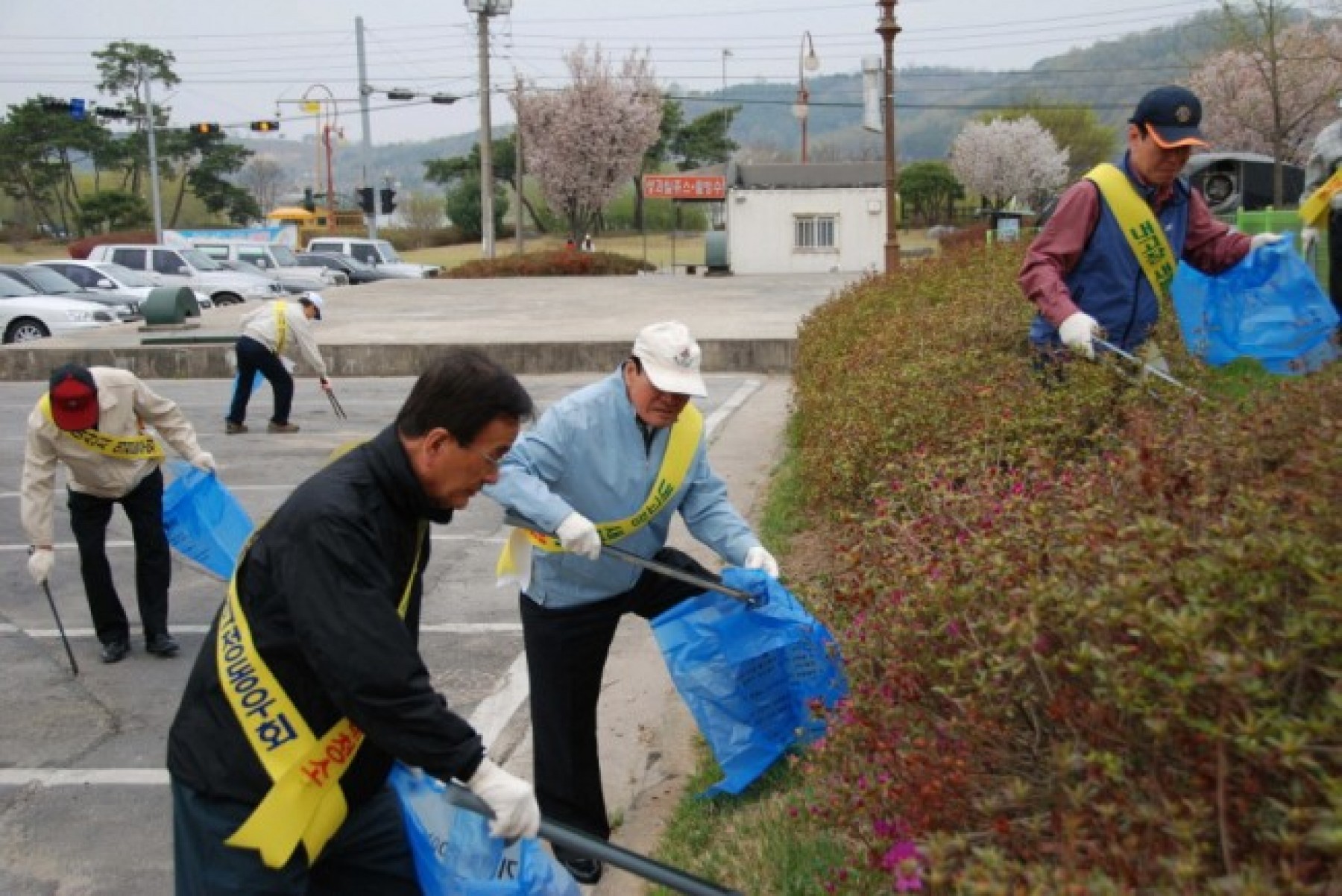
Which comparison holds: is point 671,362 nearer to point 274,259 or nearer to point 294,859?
point 294,859

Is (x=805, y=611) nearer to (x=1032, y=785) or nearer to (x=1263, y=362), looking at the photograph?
(x=1032, y=785)

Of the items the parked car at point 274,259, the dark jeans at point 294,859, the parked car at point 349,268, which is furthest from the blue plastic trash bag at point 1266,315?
the parked car at point 349,268

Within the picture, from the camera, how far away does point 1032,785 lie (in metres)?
2.17

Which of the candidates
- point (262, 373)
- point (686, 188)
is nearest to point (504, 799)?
point (262, 373)

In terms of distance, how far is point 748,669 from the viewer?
4016 mm

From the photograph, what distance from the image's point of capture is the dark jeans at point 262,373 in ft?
41.4

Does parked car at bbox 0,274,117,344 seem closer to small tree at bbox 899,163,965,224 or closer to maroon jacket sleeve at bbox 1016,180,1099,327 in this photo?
maroon jacket sleeve at bbox 1016,180,1099,327

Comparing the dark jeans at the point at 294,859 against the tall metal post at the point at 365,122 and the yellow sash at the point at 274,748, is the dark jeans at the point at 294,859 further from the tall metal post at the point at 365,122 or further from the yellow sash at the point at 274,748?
the tall metal post at the point at 365,122

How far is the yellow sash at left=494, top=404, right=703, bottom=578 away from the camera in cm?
403

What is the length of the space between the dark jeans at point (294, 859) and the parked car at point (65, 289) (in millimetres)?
23366

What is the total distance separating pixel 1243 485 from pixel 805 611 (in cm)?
166

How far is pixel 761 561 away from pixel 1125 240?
1932mm

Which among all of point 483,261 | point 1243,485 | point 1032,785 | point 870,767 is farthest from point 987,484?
point 483,261

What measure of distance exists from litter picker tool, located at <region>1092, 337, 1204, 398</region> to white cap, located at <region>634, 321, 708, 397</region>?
151 centimetres
